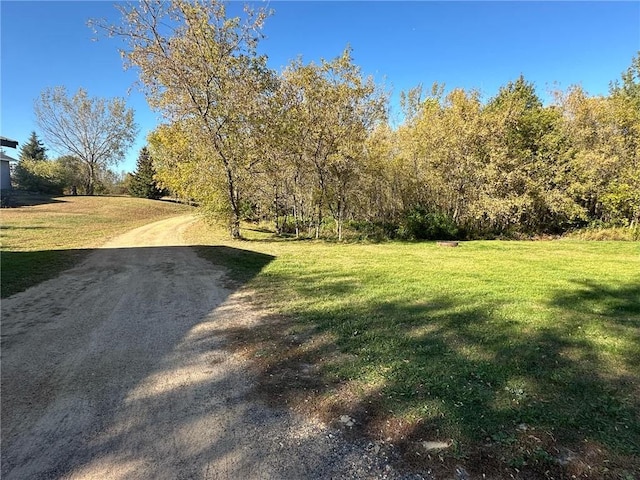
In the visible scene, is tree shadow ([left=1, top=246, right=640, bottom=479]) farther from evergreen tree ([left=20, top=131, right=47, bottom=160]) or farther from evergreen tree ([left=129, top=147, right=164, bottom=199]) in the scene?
evergreen tree ([left=20, top=131, right=47, bottom=160])

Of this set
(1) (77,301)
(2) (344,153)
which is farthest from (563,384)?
(2) (344,153)

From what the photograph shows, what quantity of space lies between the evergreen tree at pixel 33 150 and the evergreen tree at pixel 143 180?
363 inches

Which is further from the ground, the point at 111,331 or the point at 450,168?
the point at 450,168

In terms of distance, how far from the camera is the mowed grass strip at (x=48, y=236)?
6.77 m

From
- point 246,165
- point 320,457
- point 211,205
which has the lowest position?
point 320,457

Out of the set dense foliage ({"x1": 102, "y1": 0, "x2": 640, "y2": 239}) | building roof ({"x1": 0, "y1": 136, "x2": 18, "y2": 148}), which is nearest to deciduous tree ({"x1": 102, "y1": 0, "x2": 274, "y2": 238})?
dense foliage ({"x1": 102, "y1": 0, "x2": 640, "y2": 239})

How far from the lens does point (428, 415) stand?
7.98 ft

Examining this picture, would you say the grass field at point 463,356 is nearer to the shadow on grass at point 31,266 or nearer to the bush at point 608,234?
the shadow on grass at point 31,266

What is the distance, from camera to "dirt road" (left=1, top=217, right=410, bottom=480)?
1994mm

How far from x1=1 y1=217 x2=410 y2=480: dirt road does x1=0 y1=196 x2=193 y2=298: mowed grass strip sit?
2.17 m

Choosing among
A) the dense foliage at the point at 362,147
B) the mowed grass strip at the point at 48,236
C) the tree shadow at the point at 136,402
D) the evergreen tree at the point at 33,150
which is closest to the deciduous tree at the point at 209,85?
the dense foliage at the point at 362,147

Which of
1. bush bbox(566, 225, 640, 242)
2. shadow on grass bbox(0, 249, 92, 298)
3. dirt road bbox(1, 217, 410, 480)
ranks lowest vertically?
dirt road bbox(1, 217, 410, 480)

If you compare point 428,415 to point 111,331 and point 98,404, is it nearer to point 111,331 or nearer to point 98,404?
point 98,404

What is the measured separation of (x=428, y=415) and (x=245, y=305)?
130 inches
